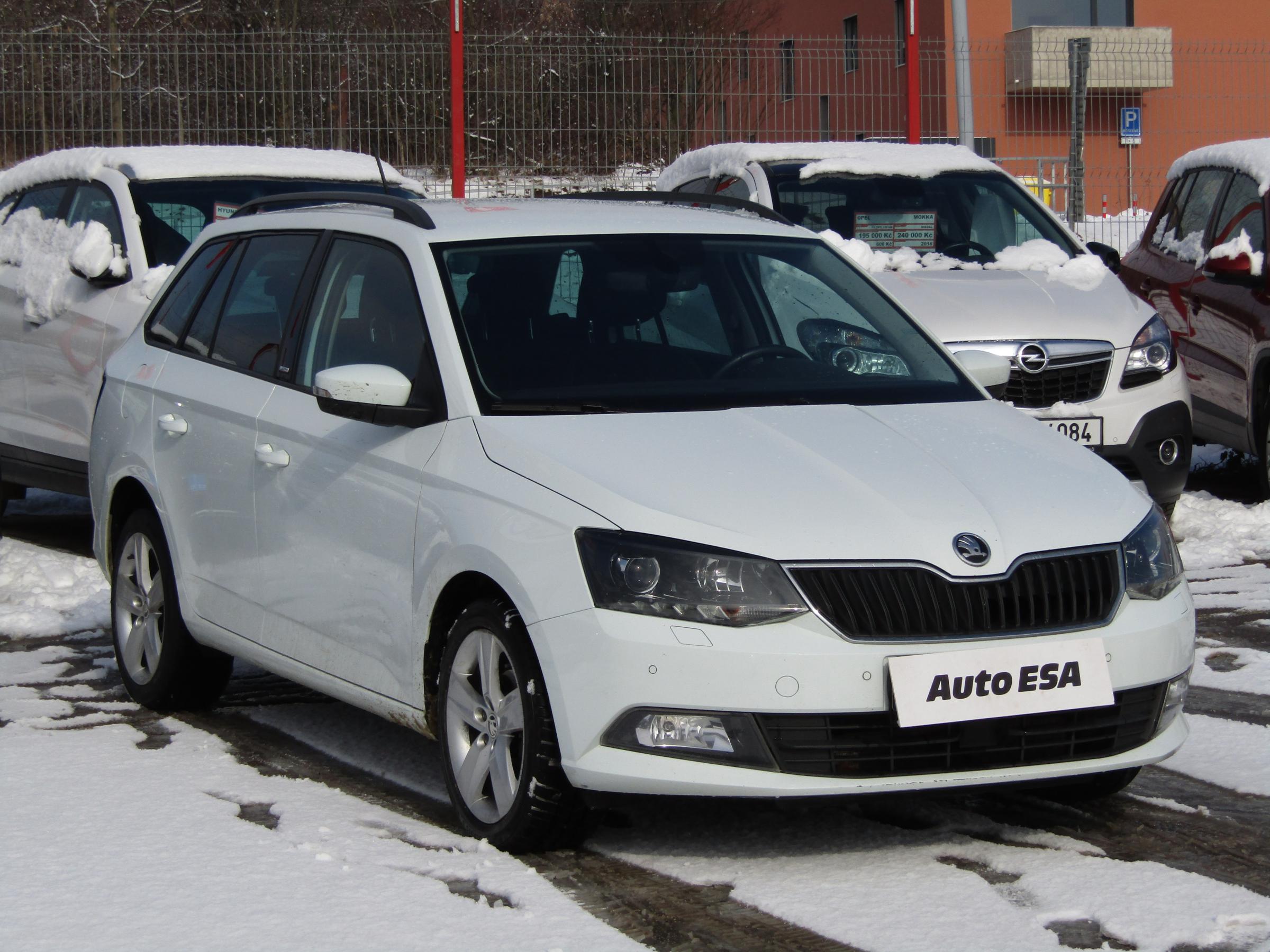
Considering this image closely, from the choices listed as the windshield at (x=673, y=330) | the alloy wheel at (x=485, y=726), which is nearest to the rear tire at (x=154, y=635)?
the windshield at (x=673, y=330)

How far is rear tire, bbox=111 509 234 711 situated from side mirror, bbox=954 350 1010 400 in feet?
8.40

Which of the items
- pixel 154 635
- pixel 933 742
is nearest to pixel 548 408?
pixel 933 742

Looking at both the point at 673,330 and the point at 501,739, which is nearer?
the point at 501,739

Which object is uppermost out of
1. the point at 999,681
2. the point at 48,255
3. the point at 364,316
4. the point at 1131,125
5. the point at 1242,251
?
the point at 1131,125

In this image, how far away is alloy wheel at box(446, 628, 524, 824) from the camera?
4.36 m

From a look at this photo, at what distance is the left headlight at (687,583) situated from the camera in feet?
13.2

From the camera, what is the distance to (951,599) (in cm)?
409

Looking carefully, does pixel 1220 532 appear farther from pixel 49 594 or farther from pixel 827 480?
pixel 49 594

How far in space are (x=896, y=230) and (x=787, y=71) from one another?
6054 millimetres

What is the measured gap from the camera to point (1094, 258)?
31.1 ft

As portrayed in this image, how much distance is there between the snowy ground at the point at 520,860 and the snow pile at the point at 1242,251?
13.9 feet

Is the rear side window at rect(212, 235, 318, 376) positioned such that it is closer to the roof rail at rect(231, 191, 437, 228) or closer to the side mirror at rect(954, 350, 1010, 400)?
the roof rail at rect(231, 191, 437, 228)

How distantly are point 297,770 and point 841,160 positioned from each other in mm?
5992

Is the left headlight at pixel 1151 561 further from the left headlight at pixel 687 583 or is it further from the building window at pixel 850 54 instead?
the building window at pixel 850 54
